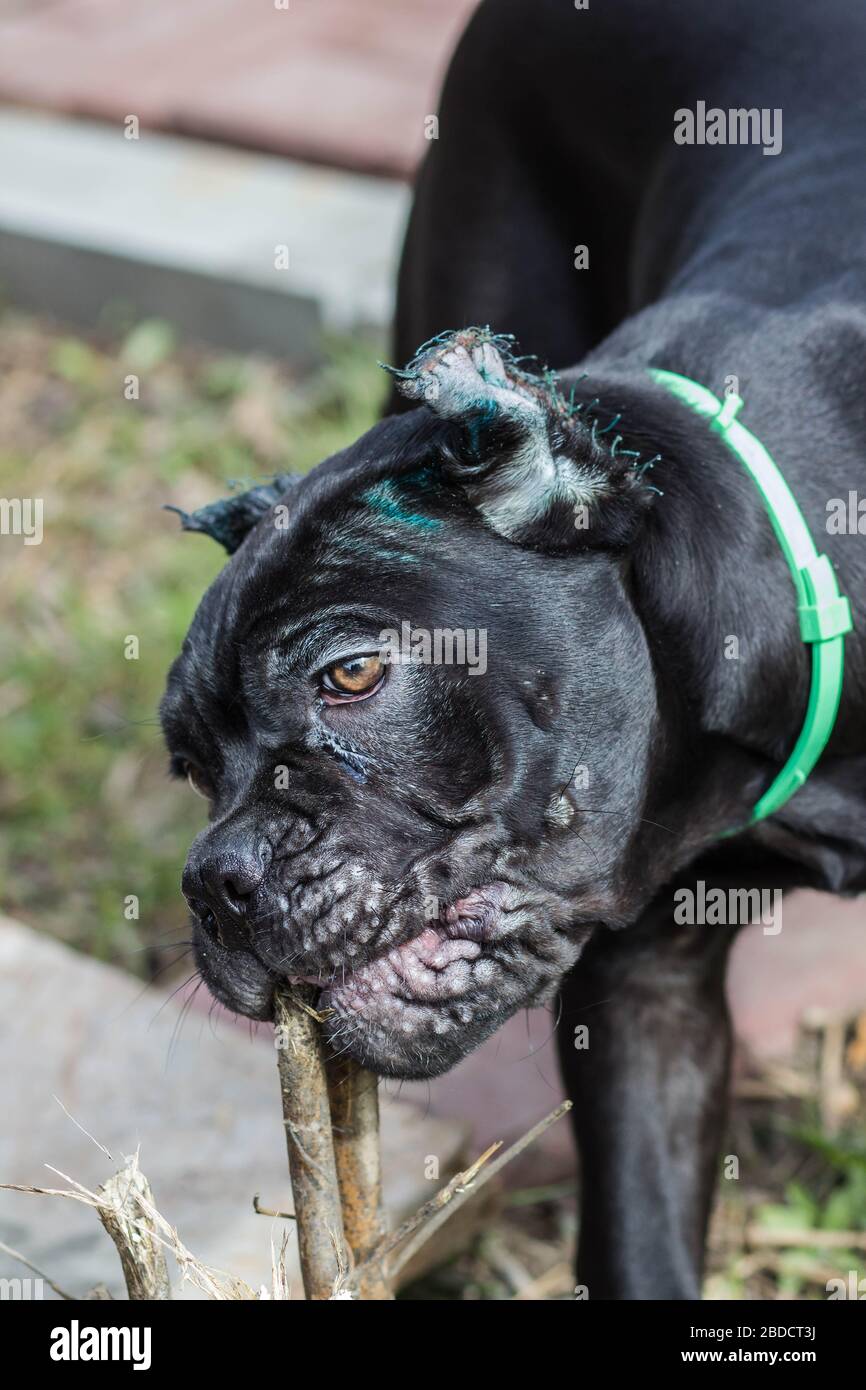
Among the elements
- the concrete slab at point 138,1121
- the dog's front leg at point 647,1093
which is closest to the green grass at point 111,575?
the concrete slab at point 138,1121

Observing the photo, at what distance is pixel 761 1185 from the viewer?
3.15 meters

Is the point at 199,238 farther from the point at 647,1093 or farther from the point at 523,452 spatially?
the point at 523,452

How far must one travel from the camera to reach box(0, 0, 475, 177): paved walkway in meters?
5.81

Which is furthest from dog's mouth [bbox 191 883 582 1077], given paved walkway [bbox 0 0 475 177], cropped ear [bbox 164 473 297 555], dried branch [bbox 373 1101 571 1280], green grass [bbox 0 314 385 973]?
paved walkway [bbox 0 0 475 177]

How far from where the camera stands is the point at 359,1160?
6.72ft

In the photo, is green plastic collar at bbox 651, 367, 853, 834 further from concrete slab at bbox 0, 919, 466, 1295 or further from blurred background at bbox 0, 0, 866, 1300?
concrete slab at bbox 0, 919, 466, 1295

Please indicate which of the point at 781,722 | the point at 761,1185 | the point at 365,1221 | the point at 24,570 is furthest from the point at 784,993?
the point at 24,570

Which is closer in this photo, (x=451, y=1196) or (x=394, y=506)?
(x=451, y=1196)

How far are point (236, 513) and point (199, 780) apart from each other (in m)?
0.37

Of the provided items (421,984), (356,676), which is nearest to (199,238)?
(356,676)

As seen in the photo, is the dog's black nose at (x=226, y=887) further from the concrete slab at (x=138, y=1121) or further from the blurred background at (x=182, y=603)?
the concrete slab at (x=138, y=1121)

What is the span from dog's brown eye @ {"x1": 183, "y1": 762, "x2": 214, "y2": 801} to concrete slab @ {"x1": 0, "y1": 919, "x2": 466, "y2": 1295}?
1.58ft
